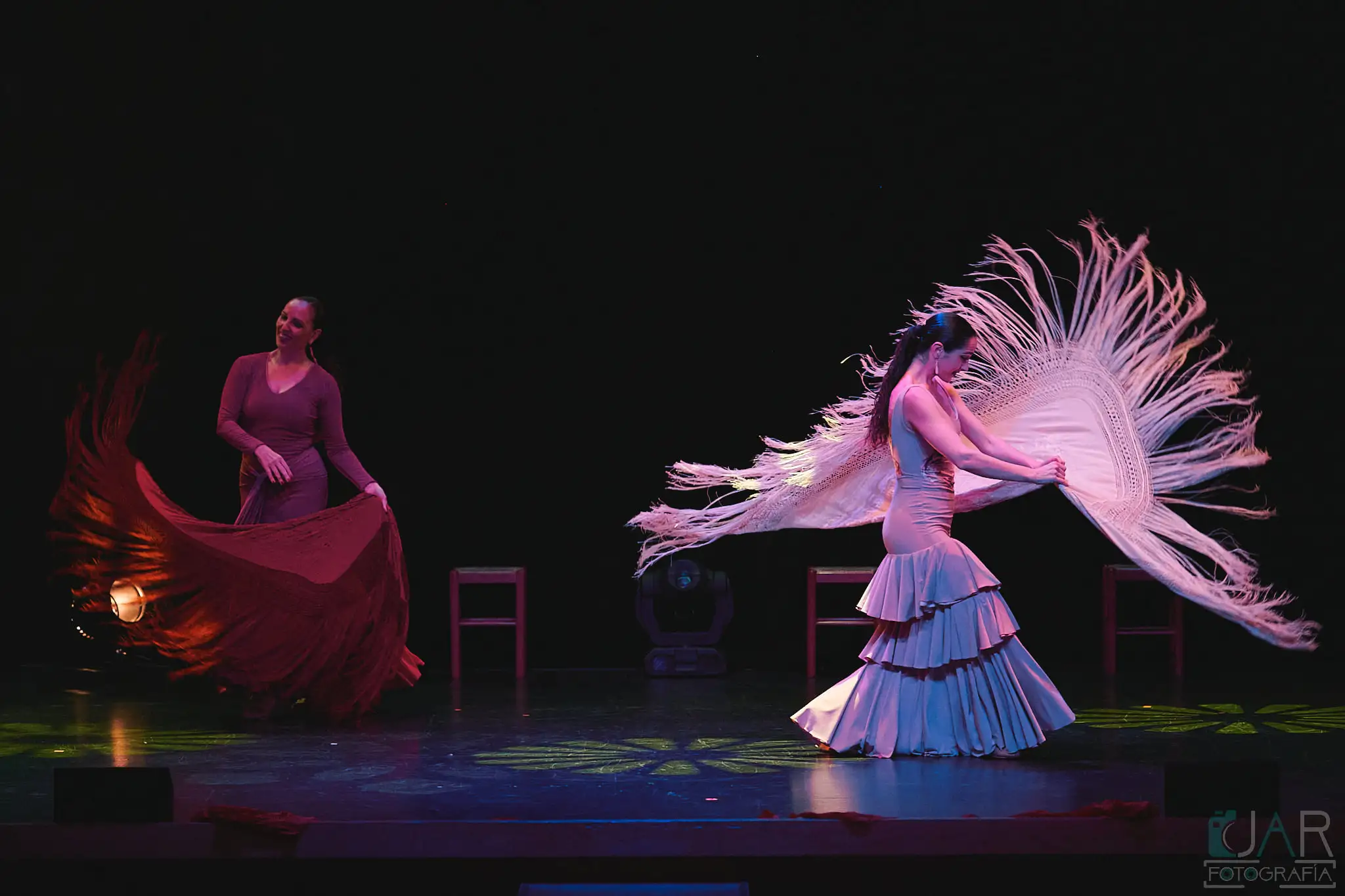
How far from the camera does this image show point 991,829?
3.09 meters

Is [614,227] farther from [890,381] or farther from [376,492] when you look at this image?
[890,381]

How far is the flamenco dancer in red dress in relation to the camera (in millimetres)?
4438

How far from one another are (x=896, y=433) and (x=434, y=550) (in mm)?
2728

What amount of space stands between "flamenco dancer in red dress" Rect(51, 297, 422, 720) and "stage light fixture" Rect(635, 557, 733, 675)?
1.21m

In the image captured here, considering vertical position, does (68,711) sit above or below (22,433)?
below

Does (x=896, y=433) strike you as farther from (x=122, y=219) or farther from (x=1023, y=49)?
(x=122, y=219)

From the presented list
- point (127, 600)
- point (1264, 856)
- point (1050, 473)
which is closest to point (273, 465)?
point (127, 600)

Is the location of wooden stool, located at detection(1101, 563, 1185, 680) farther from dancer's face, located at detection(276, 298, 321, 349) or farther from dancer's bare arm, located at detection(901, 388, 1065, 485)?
dancer's face, located at detection(276, 298, 321, 349)

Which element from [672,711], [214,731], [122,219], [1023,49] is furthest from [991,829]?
[122,219]

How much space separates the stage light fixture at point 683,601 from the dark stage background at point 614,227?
35 centimetres

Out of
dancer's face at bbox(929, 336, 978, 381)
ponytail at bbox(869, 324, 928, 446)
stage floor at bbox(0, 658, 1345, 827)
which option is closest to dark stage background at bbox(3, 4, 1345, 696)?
stage floor at bbox(0, 658, 1345, 827)

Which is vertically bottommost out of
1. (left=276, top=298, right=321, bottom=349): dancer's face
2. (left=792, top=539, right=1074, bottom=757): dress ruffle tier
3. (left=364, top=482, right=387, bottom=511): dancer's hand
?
(left=792, top=539, right=1074, bottom=757): dress ruffle tier

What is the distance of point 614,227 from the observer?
5863mm

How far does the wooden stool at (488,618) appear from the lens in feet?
18.8
